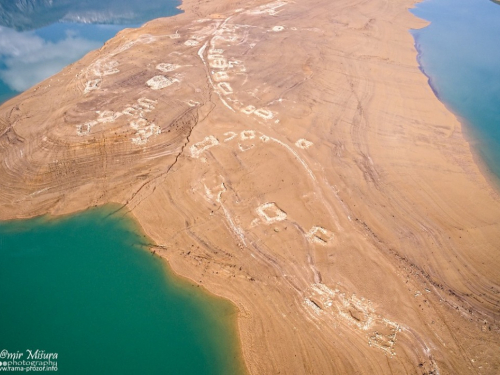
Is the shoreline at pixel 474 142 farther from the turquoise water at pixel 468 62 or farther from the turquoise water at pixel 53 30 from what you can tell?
the turquoise water at pixel 53 30

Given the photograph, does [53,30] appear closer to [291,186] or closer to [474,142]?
[291,186]

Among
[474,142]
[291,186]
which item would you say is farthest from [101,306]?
[474,142]

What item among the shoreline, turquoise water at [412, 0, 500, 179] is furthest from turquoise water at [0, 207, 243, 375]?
turquoise water at [412, 0, 500, 179]

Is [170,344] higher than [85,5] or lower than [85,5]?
lower

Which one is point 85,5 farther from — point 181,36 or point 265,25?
point 265,25

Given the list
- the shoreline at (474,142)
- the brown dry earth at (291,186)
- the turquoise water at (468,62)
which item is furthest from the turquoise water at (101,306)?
the turquoise water at (468,62)

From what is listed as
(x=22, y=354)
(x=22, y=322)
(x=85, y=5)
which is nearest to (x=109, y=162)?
(x=22, y=322)
